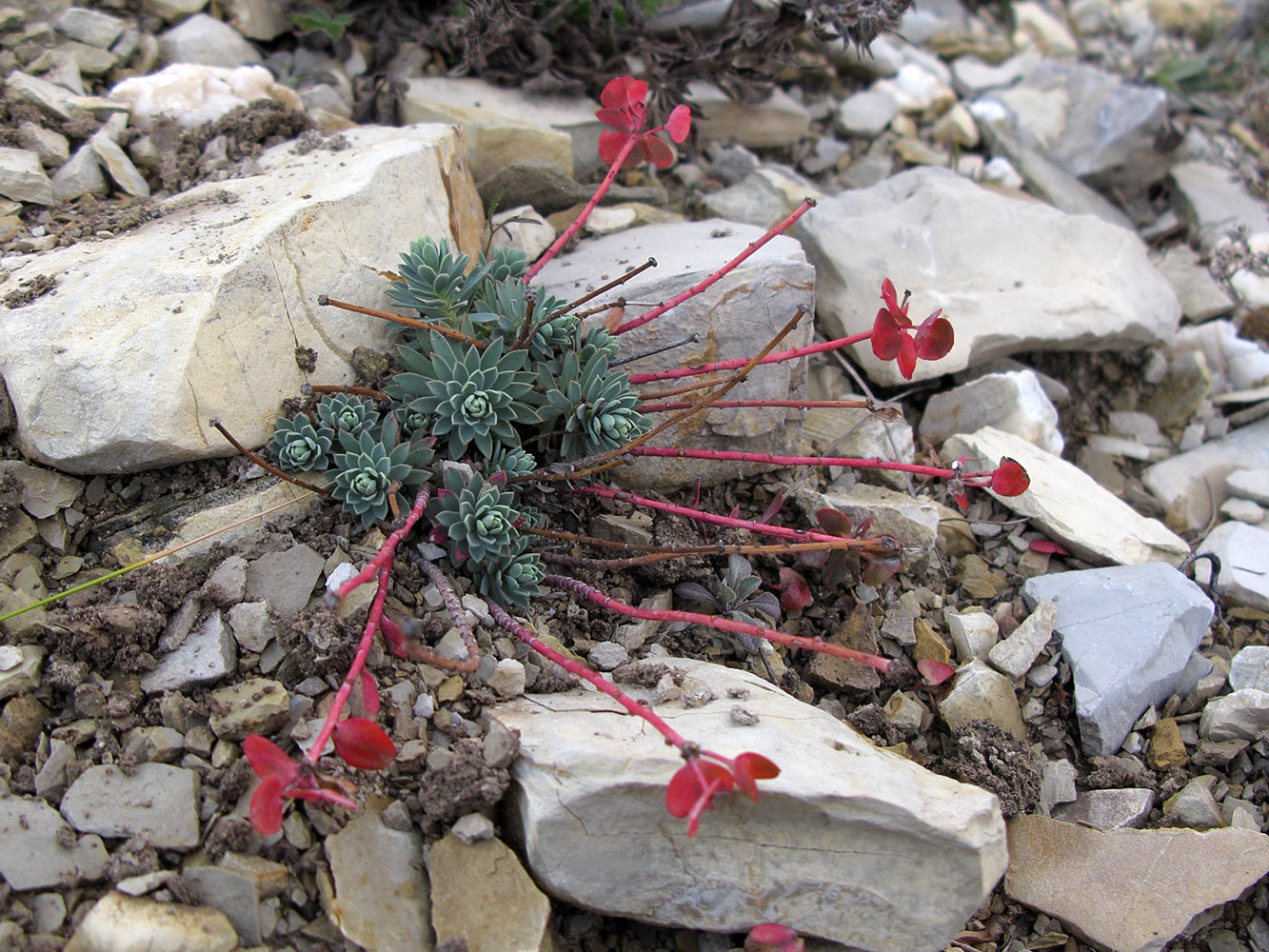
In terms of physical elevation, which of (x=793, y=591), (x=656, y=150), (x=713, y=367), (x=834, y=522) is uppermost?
(x=656, y=150)

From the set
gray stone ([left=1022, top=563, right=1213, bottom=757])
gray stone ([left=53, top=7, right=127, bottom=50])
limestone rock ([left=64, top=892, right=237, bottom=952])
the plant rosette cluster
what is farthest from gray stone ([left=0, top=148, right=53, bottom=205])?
gray stone ([left=1022, top=563, right=1213, bottom=757])

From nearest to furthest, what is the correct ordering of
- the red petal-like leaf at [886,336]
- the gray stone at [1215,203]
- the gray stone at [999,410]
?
the red petal-like leaf at [886,336] < the gray stone at [999,410] < the gray stone at [1215,203]

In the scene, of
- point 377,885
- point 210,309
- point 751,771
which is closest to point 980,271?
point 751,771

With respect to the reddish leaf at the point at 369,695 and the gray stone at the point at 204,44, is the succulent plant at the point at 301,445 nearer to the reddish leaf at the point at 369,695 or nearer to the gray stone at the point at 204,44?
A: the reddish leaf at the point at 369,695

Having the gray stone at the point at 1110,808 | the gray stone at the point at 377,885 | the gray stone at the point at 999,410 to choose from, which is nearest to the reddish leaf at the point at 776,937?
the gray stone at the point at 377,885

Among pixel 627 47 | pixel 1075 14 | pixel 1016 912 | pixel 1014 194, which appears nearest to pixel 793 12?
pixel 627 47

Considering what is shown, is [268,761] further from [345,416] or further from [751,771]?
[345,416]
